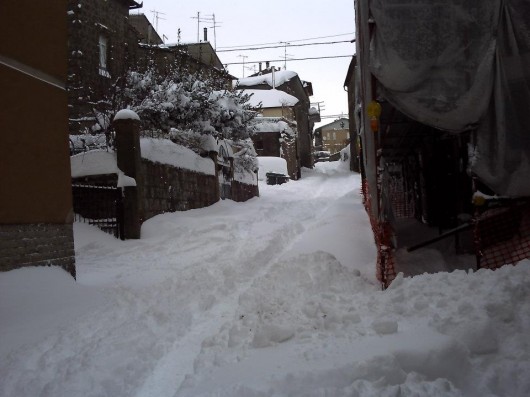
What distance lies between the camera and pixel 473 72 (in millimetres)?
5582

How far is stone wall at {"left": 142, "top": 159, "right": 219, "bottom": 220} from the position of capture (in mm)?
11828

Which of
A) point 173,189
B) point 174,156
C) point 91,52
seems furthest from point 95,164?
point 91,52

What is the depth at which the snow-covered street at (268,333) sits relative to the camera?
10.8 ft

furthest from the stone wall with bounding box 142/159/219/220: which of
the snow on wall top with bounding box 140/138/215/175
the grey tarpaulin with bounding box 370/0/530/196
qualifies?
the grey tarpaulin with bounding box 370/0/530/196

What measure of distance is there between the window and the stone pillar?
30.3 ft

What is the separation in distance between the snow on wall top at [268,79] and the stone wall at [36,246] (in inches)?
1671

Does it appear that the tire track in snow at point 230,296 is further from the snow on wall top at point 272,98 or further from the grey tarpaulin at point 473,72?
the snow on wall top at point 272,98

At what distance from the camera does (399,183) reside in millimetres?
18344

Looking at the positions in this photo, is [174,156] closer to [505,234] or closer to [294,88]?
[505,234]

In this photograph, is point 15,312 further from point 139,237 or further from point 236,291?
point 139,237

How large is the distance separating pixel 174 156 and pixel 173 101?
8.73ft

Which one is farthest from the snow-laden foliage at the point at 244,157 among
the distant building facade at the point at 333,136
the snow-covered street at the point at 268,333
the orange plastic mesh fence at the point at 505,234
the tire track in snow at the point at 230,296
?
the distant building facade at the point at 333,136

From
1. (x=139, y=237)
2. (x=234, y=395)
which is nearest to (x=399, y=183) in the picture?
(x=139, y=237)

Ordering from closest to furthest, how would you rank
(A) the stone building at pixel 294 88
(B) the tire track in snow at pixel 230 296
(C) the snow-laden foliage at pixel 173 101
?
(B) the tire track in snow at pixel 230 296 → (C) the snow-laden foliage at pixel 173 101 → (A) the stone building at pixel 294 88
